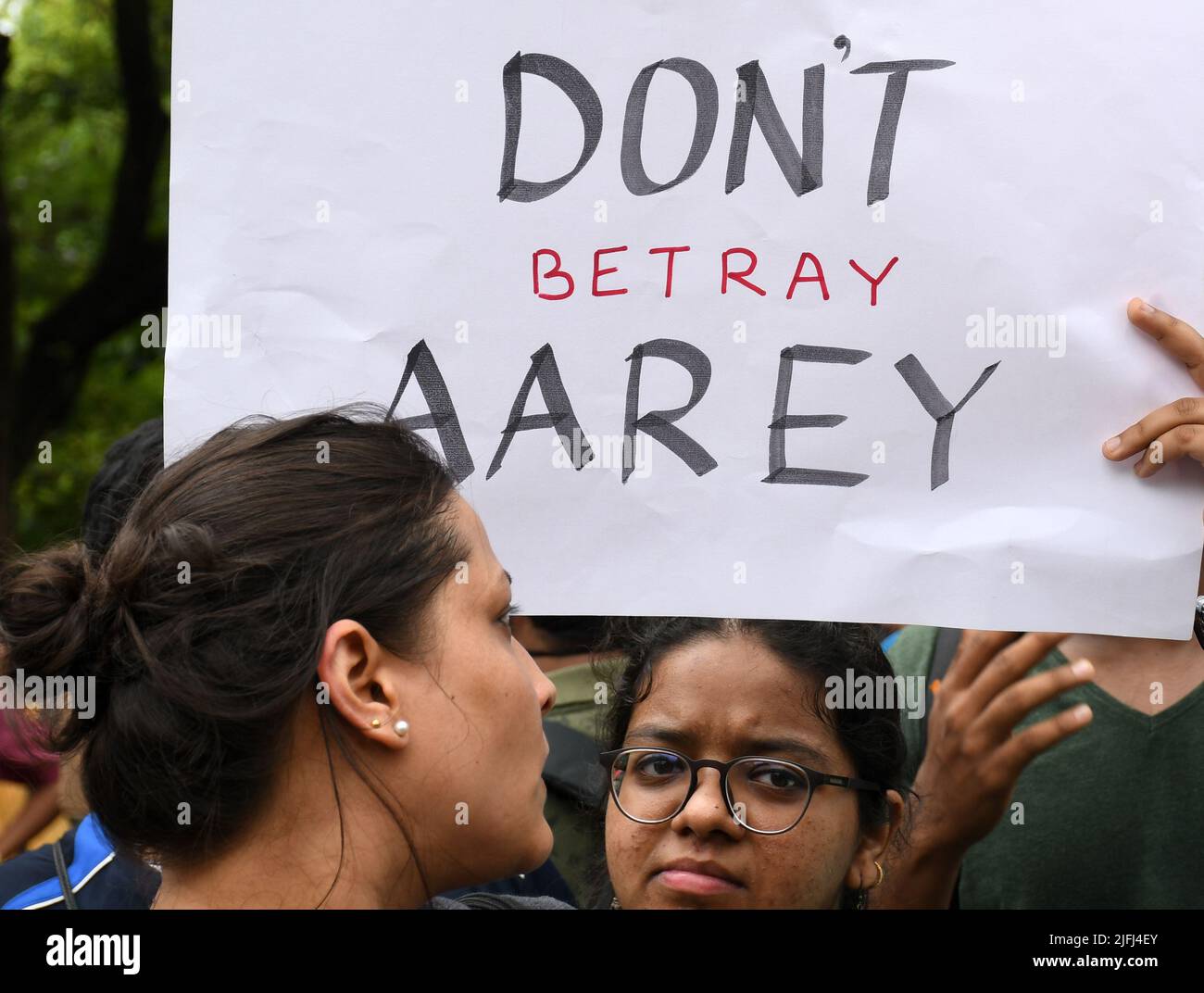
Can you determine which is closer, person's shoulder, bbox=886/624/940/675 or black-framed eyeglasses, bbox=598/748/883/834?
black-framed eyeglasses, bbox=598/748/883/834

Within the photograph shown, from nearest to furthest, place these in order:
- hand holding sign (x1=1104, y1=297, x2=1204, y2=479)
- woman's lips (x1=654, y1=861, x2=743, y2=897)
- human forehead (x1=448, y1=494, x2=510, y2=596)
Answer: human forehead (x1=448, y1=494, x2=510, y2=596) < hand holding sign (x1=1104, y1=297, x2=1204, y2=479) < woman's lips (x1=654, y1=861, x2=743, y2=897)

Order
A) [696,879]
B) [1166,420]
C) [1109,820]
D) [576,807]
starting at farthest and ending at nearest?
[576,807] → [1109,820] → [696,879] → [1166,420]

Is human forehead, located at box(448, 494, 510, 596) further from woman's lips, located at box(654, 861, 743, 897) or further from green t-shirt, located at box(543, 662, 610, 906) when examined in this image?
green t-shirt, located at box(543, 662, 610, 906)

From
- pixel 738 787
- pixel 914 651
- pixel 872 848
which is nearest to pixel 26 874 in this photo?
pixel 738 787

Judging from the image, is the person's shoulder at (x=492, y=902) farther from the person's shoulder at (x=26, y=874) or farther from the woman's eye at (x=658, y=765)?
the person's shoulder at (x=26, y=874)

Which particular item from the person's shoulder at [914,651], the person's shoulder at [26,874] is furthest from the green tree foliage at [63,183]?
the person's shoulder at [914,651]

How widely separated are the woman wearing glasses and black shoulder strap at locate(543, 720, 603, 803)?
268 millimetres

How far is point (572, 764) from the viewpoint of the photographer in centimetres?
233

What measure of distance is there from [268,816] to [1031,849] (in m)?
1.09

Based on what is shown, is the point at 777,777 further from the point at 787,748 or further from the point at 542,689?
the point at 542,689

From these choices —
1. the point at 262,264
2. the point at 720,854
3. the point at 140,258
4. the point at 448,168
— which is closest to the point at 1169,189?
the point at 448,168

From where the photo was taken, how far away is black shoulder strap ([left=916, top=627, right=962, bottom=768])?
202 centimetres

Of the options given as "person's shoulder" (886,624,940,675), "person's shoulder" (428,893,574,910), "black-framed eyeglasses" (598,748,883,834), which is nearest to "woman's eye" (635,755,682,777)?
"black-framed eyeglasses" (598,748,883,834)

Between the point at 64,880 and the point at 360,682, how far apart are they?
2.05ft
